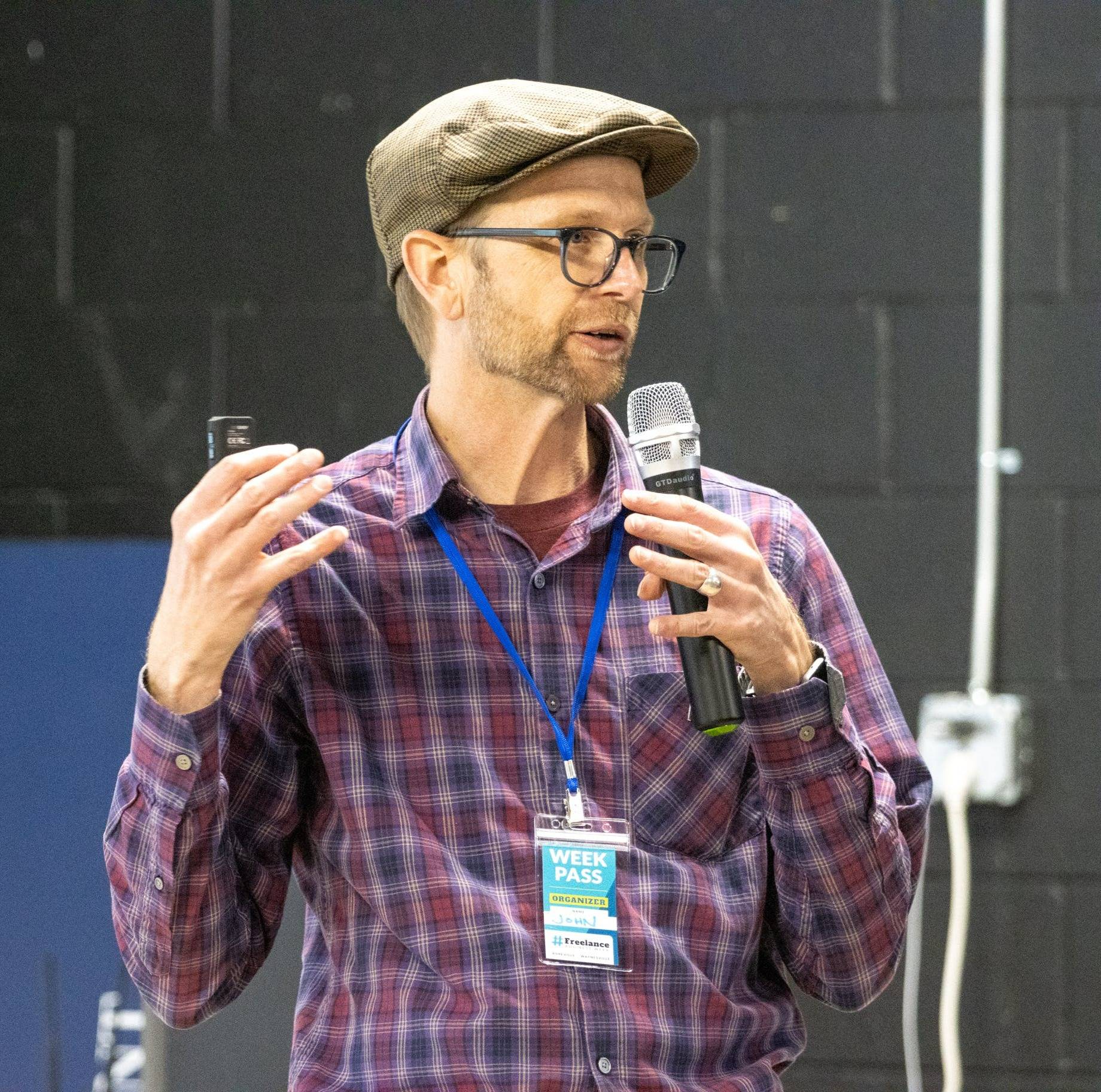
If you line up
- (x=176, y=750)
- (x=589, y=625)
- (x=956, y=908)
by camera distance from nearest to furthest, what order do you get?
(x=176, y=750) → (x=589, y=625) → (x=956, y=908)

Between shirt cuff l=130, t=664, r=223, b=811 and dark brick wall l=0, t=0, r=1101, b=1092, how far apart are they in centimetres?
115

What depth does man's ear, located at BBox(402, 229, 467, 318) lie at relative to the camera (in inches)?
62.3

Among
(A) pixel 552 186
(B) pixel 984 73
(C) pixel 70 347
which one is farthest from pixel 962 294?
(C) pixel 70 347

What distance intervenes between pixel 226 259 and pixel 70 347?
1.01ft

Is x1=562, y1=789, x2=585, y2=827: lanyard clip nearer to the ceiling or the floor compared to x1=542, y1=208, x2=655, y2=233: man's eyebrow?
nearer to the floor

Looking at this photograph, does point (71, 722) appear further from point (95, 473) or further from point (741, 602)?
point (741, 602)

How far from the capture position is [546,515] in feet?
5.25

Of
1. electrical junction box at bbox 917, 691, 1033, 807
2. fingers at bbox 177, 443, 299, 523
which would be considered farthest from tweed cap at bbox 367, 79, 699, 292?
electrical junction box at bbox 917, 691, 1033, 807

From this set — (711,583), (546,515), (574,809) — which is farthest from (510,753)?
(711,583)

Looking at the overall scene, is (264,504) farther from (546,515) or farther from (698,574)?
(546,515)

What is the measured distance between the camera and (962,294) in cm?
227

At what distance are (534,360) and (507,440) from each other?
12 cm

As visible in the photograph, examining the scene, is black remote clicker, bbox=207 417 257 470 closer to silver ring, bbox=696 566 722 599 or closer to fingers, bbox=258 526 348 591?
fingers, bbox=258 526 348 591

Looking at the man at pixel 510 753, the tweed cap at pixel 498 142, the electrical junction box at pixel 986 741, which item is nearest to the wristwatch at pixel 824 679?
the man at pixel 510 753
